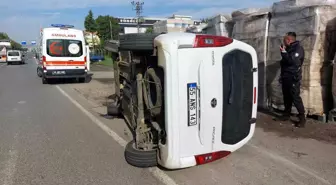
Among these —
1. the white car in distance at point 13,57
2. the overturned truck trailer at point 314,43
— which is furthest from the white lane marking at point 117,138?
the white car in distance at point 13,57

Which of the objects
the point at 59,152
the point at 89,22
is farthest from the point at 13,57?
the point at 59,152

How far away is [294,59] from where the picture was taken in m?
5.44

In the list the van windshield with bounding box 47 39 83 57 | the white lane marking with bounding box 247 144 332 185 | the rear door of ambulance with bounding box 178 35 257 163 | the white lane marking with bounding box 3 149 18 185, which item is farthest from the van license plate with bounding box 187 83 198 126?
the van windshield with bounding box 47 39 83 57

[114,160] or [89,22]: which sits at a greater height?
[89,22]

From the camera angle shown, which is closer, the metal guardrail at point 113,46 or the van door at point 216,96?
the van door at point 216,96

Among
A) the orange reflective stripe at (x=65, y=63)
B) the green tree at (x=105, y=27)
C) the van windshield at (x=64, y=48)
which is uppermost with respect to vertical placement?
the green tree at (x=105, y=27)

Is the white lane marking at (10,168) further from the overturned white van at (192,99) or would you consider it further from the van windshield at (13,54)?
the van windshield at (13,54)

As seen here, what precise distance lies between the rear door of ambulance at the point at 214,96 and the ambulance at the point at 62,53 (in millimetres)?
11570

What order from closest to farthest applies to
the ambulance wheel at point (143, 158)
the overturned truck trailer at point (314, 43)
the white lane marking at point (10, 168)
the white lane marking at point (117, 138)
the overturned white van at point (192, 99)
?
the overturned white van at point (192, 99)
the white lane marking at point (117, 138)
the white lane marking at point (10, 168)
the ambulance wheel at point (143, 158)
the overturned truck trailer at point (314, 43)

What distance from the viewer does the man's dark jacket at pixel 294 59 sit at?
543cm

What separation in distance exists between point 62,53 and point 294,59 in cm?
1100

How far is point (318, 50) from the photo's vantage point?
18.8ft

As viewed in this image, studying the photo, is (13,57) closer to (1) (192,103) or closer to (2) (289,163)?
(1) (192,103)

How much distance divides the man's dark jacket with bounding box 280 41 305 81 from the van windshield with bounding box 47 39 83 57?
35.1ft
